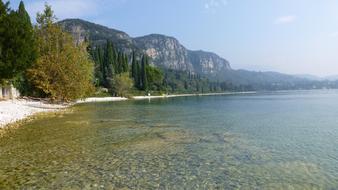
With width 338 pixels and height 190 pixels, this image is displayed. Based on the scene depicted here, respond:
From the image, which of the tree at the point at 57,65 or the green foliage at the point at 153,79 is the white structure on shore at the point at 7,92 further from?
the green foliage at the point at 153,79

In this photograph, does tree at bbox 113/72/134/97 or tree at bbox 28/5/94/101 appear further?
tree at bbox 113/72/134/97

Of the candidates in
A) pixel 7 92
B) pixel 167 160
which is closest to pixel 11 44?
pixel 7 92

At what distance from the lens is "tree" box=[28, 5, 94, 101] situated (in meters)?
57.9

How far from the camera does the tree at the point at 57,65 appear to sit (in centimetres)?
5791

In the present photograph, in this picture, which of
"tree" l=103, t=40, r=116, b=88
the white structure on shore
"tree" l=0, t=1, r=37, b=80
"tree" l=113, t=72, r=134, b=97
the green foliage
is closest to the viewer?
"tree" l=0, t=1, r=37, b=80

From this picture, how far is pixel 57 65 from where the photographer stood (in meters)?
57.6

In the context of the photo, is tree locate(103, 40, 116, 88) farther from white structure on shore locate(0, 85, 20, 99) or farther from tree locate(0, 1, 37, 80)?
tree locate(0, 1, 37, 80)

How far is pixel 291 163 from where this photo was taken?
1582cm

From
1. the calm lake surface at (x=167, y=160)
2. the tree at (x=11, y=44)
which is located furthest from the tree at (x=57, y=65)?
the calm lake surface at (x=167, y=160)

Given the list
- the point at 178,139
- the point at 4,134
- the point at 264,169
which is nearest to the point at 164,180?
the point at 264,169

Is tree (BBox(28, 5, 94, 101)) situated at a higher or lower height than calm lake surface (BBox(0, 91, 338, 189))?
higher

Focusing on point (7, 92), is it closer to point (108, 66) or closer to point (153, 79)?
point (108, 66)

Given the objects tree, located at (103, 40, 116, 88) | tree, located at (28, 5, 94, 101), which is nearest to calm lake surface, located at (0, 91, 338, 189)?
tree, located at (28, 5, 94, 101)

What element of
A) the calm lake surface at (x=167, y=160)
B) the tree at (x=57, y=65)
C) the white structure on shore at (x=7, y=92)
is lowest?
the calm lake surface at (x=167, y=160)
